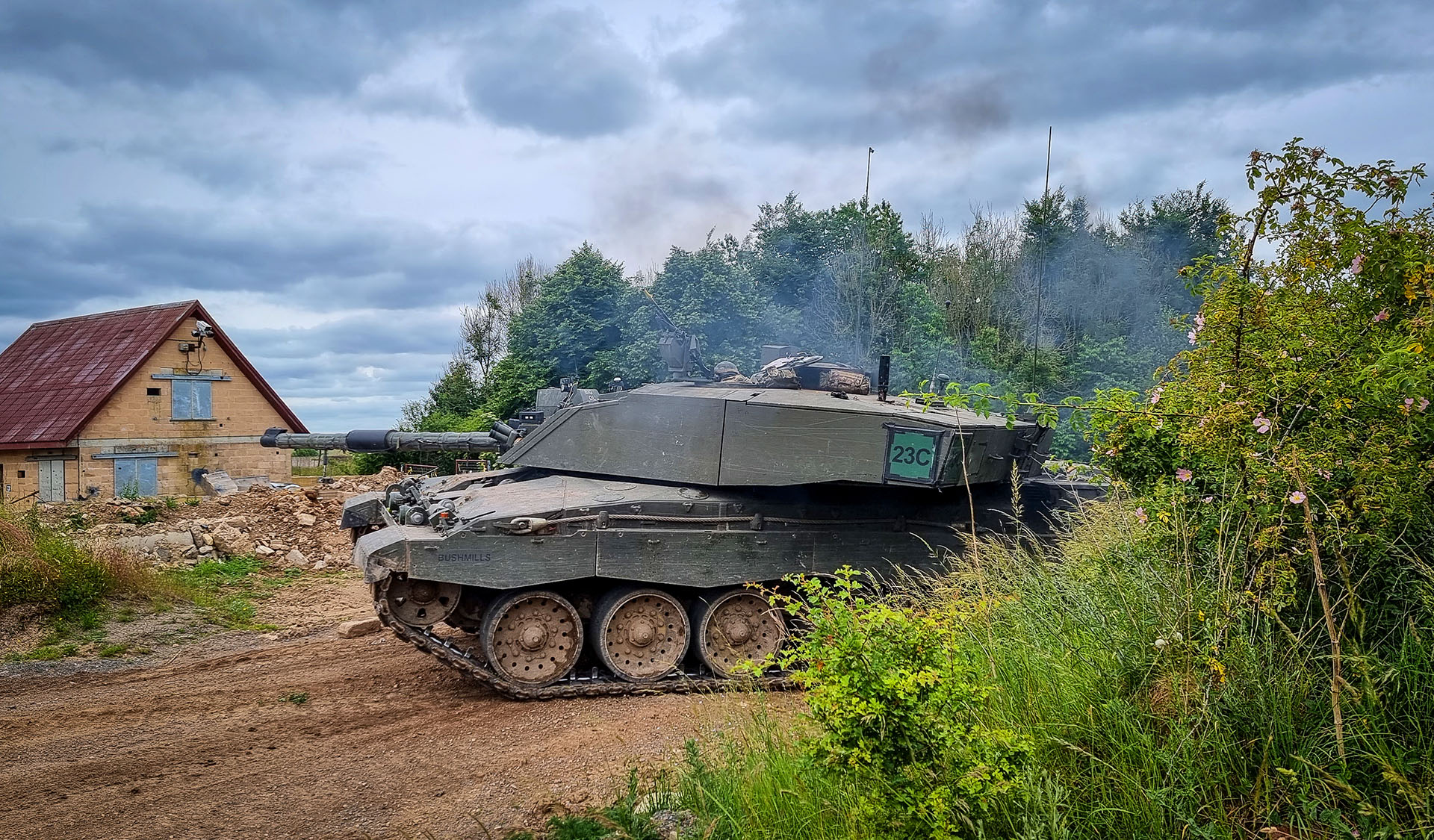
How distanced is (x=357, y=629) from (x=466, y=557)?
13.3 feet

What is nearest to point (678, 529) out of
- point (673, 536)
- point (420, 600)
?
point (673, 536)

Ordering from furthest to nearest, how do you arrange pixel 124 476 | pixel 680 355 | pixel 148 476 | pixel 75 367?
pixel 75 367, pixel 148 476, pixel 124 476, pixel 680 355

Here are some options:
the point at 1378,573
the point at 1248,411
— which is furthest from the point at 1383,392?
the point at 1378,573

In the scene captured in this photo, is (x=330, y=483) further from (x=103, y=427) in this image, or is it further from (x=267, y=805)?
(x=267, y=805)

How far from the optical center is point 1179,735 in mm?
3182

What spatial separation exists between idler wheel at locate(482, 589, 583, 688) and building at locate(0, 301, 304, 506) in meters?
17.4

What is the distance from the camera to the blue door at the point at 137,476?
2072 cm

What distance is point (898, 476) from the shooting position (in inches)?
272

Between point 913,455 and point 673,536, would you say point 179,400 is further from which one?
point 913,455

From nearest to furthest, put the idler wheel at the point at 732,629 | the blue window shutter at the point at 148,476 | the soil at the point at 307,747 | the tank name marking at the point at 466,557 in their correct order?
1. the soil at the point at 307,747
2. the tank name marking at the point at 466,557
3. the idler wheel at the point at 732,629
4. the blue window shutter at the point at 148,476

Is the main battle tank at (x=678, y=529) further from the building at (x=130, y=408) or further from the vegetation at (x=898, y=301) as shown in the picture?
the building at (x=130, y=408)

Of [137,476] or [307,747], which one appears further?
[137,476]

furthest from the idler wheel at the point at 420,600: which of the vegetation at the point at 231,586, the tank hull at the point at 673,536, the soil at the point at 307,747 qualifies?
the vegetation at the point at 231,586

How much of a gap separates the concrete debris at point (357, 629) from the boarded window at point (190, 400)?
14.9 m
